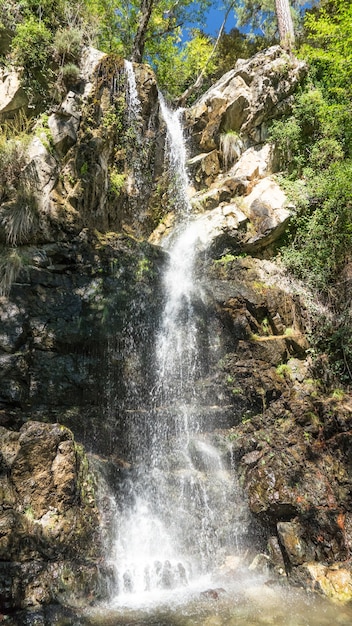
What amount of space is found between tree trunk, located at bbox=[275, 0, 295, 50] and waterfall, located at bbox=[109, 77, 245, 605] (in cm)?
948

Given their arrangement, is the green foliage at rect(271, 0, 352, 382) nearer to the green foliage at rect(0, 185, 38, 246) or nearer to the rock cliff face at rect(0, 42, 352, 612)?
the rock cliff face at rect(0, 42, 352, 612)

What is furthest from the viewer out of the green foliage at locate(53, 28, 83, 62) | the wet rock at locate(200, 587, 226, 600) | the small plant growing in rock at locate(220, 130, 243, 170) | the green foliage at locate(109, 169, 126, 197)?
the small plant growing in rock at locate(220, 130, 243, 170)

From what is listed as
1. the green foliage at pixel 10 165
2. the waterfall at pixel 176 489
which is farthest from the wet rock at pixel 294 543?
the green foliage at pixel 10 165

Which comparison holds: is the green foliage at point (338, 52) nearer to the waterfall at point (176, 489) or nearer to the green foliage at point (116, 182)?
the green foliage at point (116, 182)

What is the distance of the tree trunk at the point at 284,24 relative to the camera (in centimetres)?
1248

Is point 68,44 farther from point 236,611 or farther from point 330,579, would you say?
point 330,579

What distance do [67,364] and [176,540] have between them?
3391 mm

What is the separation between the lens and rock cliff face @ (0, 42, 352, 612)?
5262 mm

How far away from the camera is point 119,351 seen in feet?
24.7

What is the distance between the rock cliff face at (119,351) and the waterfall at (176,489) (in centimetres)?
27

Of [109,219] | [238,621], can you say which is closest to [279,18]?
[109,219]

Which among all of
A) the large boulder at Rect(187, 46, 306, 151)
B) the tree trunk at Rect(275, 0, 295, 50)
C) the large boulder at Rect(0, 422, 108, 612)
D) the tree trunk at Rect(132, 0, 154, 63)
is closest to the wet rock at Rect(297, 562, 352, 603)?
the large boulder at Rect(0, 422, 108, 612)

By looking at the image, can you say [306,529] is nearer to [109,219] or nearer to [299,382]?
[299,382]

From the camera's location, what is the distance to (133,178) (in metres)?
10.4
